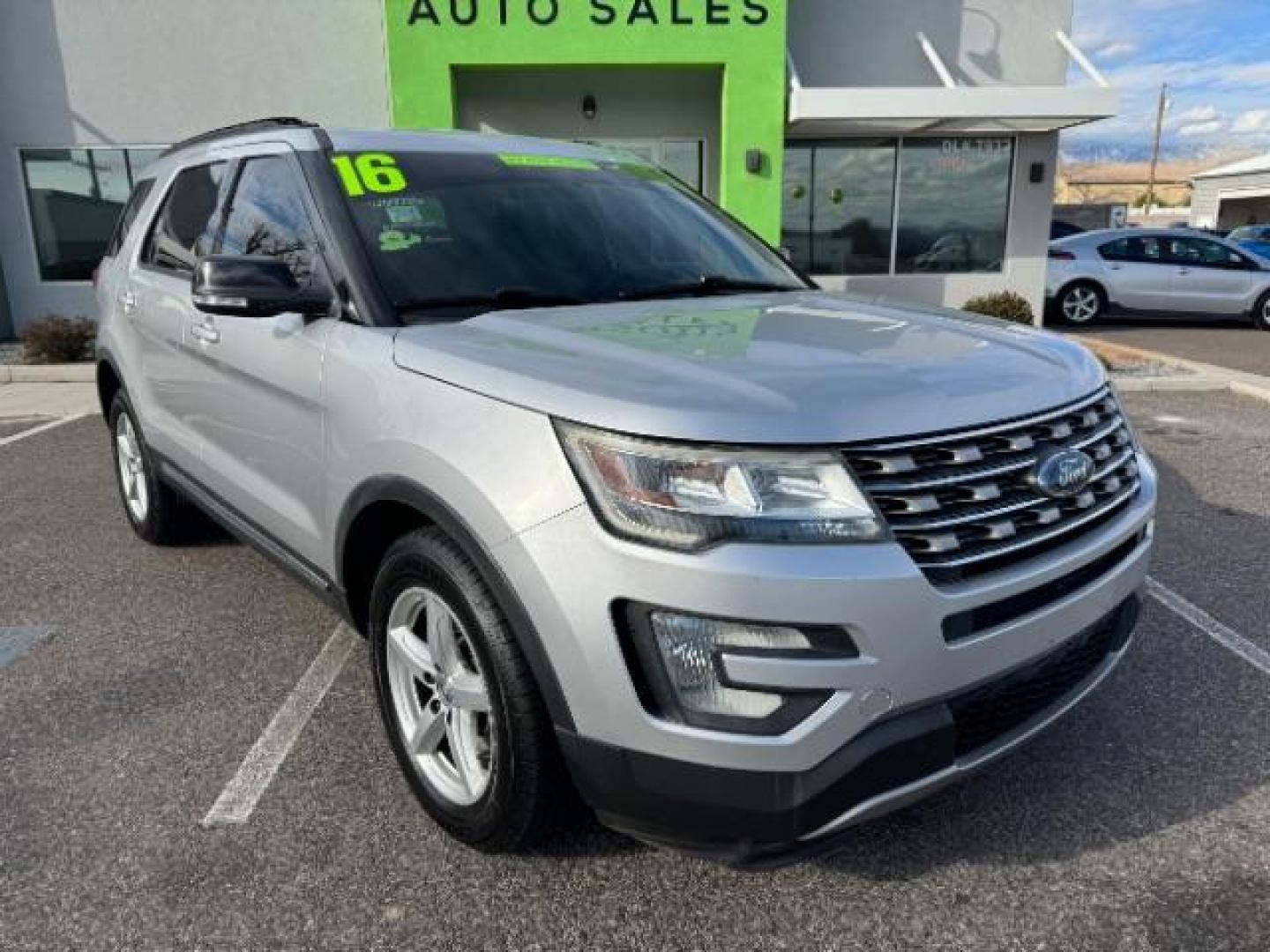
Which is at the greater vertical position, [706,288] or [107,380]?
[706,288]

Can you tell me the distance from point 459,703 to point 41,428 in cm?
714

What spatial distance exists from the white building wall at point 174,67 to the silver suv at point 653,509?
10.2 meters

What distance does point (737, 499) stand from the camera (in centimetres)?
188

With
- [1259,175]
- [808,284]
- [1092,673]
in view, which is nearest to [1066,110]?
[808,284]

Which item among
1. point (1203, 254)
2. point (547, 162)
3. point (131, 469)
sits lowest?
point (131, 469)

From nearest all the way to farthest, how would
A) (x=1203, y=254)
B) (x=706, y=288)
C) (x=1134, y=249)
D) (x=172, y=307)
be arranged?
(x=706, y=288) → (x=172, y=307) → (x=1203, y=254) → (x=1134, y=249)

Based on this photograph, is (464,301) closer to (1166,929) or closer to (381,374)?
(381,374)

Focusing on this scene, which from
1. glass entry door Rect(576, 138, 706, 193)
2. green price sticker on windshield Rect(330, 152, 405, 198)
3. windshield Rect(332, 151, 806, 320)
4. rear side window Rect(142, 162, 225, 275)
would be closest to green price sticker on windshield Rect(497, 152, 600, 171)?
windshield Rect(332, 151, 806, 320)

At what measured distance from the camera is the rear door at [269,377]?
2846mm

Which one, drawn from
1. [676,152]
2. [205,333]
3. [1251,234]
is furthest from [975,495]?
[1251,234]

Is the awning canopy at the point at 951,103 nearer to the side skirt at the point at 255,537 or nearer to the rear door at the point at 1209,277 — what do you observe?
the rear door at the point at 1209,277

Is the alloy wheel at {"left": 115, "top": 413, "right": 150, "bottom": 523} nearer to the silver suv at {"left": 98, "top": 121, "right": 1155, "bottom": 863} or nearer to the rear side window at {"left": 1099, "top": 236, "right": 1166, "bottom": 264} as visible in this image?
the silver suv at {"left": 98, "top": 121, "right": 1155, "bottom": 863}

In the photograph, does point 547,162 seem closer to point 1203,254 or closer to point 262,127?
point 262,127

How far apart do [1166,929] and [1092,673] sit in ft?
1.99
